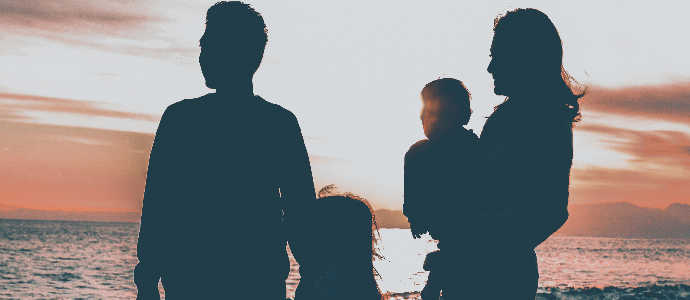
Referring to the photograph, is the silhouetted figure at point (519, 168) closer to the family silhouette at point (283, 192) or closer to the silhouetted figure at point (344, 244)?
the family silhouette at point (283, 192)

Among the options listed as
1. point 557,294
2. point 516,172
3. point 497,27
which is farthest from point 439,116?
point 557,294

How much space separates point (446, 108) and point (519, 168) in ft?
2.75

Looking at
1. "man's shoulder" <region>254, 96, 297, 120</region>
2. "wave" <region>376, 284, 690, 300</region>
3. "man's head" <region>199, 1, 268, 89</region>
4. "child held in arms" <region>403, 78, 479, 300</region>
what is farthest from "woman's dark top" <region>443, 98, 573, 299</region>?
"wave" <region>376, 284, 690, 300</region>

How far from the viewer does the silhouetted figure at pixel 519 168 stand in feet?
5.81

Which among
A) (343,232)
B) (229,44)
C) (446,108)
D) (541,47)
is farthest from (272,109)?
(541,47)

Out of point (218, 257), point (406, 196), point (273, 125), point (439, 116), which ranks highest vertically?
point (439, 116)

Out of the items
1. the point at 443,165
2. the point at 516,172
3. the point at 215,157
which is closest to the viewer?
the point at 516,172

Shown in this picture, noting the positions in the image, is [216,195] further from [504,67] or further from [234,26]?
[504,67]

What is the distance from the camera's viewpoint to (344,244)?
2.10 meters

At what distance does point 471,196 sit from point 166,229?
4.47 feet

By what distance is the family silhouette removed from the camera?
1.94 metres

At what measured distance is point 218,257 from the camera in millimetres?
1979

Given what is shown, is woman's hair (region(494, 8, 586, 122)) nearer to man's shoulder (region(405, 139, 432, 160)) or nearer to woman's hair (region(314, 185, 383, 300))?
man's shoulder (region(405, 139, 432, 160))

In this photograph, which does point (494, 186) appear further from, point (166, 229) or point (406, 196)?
point (166, 229)
